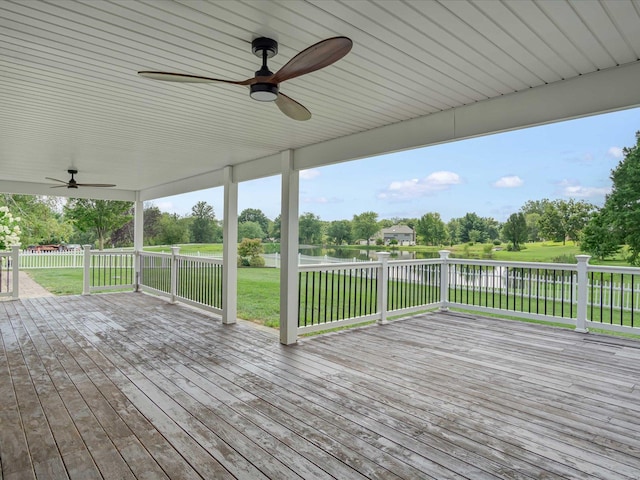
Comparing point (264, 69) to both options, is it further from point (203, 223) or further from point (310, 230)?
point (203, 223)

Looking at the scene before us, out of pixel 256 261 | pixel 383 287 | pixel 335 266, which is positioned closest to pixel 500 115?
pixel 335 266

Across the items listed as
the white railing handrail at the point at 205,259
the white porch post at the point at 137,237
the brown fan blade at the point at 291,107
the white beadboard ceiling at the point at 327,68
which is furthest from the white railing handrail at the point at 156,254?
the brown fan blade at the point at 291,107

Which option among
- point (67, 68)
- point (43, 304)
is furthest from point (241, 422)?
point (43, 304)

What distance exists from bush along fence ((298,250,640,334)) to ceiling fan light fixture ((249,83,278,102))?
10.2ft

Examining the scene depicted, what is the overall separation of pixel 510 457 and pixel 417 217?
44.7 ft

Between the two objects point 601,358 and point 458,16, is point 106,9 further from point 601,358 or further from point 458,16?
point 601,358

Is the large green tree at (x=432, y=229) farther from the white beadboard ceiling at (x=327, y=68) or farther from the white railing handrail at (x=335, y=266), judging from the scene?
the white beadboard ceiling at (x=327, y=68)

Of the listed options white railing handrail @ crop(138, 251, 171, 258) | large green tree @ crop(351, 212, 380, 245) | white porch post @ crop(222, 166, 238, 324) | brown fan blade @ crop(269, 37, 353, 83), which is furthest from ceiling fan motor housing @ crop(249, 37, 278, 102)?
large green tree @ crop(351, 212, 380, 245)

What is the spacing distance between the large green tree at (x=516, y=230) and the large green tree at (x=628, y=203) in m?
2.23

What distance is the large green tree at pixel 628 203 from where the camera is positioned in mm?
A: 11266

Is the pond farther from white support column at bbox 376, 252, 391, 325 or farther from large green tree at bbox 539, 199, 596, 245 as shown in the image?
white support column at bbox 376, 252, 391, 325

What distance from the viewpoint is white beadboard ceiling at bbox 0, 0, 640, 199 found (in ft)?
6.21

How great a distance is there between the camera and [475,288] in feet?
22.9

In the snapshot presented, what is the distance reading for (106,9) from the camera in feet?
6.09
